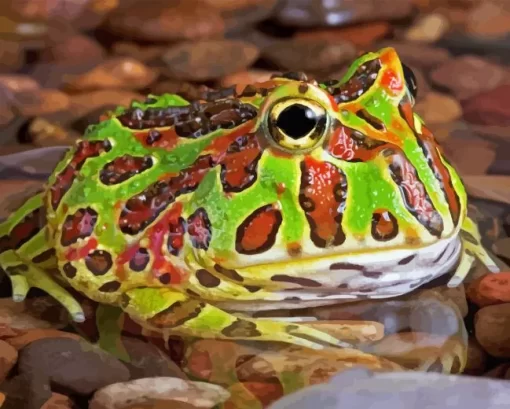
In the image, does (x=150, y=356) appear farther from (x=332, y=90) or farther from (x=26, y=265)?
(x=332, y=90)

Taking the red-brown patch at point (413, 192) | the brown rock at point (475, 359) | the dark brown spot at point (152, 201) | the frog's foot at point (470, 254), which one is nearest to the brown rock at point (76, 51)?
the dark brown spot at point (152, 201)

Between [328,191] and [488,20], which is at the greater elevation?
[488,20]

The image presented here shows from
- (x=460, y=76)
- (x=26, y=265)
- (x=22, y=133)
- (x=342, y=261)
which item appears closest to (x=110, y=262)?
(x=26, y=265)

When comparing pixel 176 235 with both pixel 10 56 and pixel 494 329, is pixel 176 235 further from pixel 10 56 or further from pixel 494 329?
pixel 10 56

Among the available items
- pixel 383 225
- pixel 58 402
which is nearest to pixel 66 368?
pixel 58 402

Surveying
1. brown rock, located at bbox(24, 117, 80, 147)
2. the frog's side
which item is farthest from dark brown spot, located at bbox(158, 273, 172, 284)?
brown rock, located at bbox(24, 117, 80, 147)
